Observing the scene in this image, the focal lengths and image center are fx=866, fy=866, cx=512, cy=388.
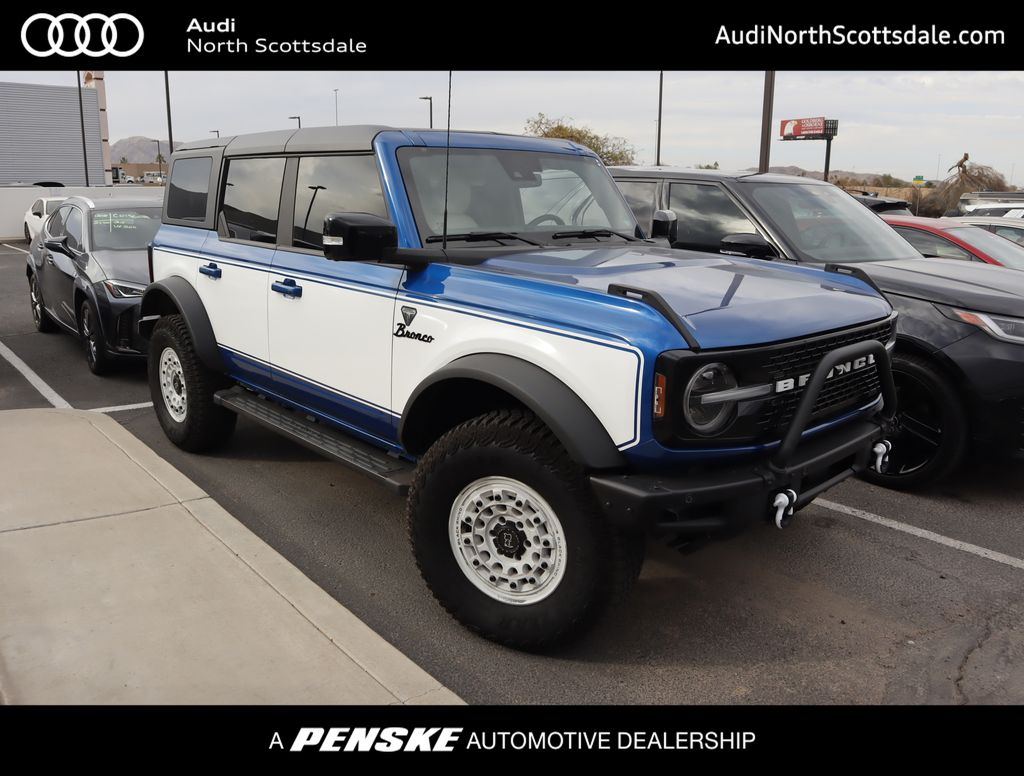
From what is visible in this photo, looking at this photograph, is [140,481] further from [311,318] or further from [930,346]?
[930,346]

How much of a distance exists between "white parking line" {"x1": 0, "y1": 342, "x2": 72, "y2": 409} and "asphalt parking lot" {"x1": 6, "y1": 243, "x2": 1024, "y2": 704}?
1882mm

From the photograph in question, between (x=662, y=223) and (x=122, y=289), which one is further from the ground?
(x=662, y=223)

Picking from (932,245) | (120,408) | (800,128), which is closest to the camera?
(120,408)

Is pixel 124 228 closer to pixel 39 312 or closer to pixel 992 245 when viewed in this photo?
pixel 39 312

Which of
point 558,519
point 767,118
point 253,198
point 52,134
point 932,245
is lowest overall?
point 558,519

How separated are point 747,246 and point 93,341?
5.91m

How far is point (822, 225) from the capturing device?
6.33 meters

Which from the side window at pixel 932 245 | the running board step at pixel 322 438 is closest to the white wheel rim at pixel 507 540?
the running board step at pixel 322 438

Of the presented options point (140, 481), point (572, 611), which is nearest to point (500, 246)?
point (572, 611)

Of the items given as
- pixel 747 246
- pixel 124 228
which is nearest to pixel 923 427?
pixel 747 246

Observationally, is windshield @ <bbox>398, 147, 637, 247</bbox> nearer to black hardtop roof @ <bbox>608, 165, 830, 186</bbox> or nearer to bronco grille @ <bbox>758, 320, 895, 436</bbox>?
bronco grille @ <bbox>758, 320, 895, 436</bbox>
